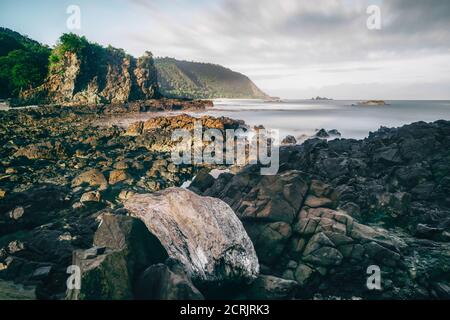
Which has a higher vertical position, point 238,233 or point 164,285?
point 238,233

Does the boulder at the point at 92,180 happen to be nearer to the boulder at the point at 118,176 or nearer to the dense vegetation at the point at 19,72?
the boulder at the point at 118,176

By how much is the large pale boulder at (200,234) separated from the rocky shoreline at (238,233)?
0.03 metres

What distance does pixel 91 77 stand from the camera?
232ft

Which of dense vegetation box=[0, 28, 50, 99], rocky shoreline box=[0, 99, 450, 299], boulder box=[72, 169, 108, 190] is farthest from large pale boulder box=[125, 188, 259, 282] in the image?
dense vegetation box=[0, 28, 50, 99]

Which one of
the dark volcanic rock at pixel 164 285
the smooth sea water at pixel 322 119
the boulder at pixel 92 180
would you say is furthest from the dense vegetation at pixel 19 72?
the dark volcanic rock at pixel 164 285

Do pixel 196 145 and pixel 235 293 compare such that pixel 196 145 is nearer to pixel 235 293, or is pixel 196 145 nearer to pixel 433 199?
pixel 433 199

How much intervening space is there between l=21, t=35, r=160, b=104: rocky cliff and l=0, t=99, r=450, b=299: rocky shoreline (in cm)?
5133

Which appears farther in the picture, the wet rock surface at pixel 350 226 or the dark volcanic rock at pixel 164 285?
the wet rock surface at pixel 350 226

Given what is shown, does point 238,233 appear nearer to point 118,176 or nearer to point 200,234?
point 200,234

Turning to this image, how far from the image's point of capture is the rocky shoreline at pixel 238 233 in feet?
26.9

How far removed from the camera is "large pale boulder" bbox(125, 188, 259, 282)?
8.77 metres

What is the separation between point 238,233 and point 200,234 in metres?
1.26

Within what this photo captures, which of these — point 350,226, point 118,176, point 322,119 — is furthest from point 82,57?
point 350,226

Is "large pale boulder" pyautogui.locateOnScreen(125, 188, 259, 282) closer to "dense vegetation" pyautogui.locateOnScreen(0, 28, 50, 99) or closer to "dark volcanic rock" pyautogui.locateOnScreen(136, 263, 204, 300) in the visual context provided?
"dark volcanic rock" pyautogui.locateOnScreen(136, 263, 204, 300)
